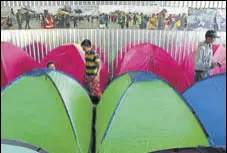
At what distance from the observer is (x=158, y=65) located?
388cm

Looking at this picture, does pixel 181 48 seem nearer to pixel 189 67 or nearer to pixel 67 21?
pixel 189 67

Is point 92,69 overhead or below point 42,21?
below

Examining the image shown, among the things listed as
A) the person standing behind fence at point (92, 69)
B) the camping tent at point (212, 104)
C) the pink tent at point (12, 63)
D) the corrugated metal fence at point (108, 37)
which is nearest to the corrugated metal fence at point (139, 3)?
the corrugated metal fence at point (108, 37)

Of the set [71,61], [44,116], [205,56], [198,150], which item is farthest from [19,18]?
[198,150]

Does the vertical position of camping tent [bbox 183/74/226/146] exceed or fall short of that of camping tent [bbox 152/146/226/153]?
it exceeds it

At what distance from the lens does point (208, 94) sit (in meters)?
2.66

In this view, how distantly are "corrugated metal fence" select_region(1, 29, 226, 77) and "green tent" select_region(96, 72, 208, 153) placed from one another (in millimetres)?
2478

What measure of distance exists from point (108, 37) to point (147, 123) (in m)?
2.81

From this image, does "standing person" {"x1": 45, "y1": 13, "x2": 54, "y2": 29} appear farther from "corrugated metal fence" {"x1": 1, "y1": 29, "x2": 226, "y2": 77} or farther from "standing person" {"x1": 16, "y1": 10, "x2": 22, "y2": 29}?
"standing person" {"x1": 16, "y1": 10, "x2": 22, "y2": 29}

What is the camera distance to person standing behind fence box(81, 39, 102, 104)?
11.0ft

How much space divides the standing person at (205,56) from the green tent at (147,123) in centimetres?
108

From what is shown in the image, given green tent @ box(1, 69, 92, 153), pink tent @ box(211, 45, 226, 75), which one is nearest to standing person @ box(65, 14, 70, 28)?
green tent @ box(1, 69, 92, 153)

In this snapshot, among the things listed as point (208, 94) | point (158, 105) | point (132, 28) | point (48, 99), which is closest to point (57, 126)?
point (48, 99)

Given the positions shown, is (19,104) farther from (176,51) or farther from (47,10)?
(176,51)
